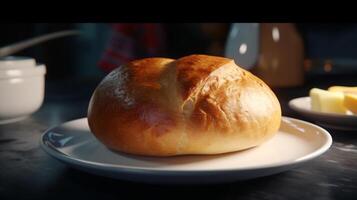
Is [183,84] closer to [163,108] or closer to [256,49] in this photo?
[163,108]

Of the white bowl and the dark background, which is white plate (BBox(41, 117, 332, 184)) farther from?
the dark background

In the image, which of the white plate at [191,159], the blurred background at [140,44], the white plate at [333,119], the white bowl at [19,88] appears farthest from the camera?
the blurred background at [140,44]

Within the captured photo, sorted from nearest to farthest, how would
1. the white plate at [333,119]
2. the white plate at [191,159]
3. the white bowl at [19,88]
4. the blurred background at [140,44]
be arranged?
the white plate at [191,159]
the white plate at [333,119]
the white bowl at [19,88]
the blurred background at [140,44]

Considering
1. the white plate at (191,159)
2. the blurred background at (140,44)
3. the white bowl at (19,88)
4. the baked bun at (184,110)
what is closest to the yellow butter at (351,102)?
the white plate at (191,159)

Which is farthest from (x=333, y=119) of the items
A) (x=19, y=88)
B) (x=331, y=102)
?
(x=19, y=88)

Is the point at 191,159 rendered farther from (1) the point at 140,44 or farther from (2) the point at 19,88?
(1) the point at 140,44

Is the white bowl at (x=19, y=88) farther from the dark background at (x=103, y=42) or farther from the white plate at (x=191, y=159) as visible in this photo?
the dark background at (x=103, y=42)

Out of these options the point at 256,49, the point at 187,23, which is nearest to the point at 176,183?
the point at 256,49

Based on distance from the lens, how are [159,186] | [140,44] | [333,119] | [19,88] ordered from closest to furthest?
[159,186] < [333,119] < [19,88] < [140,44]
